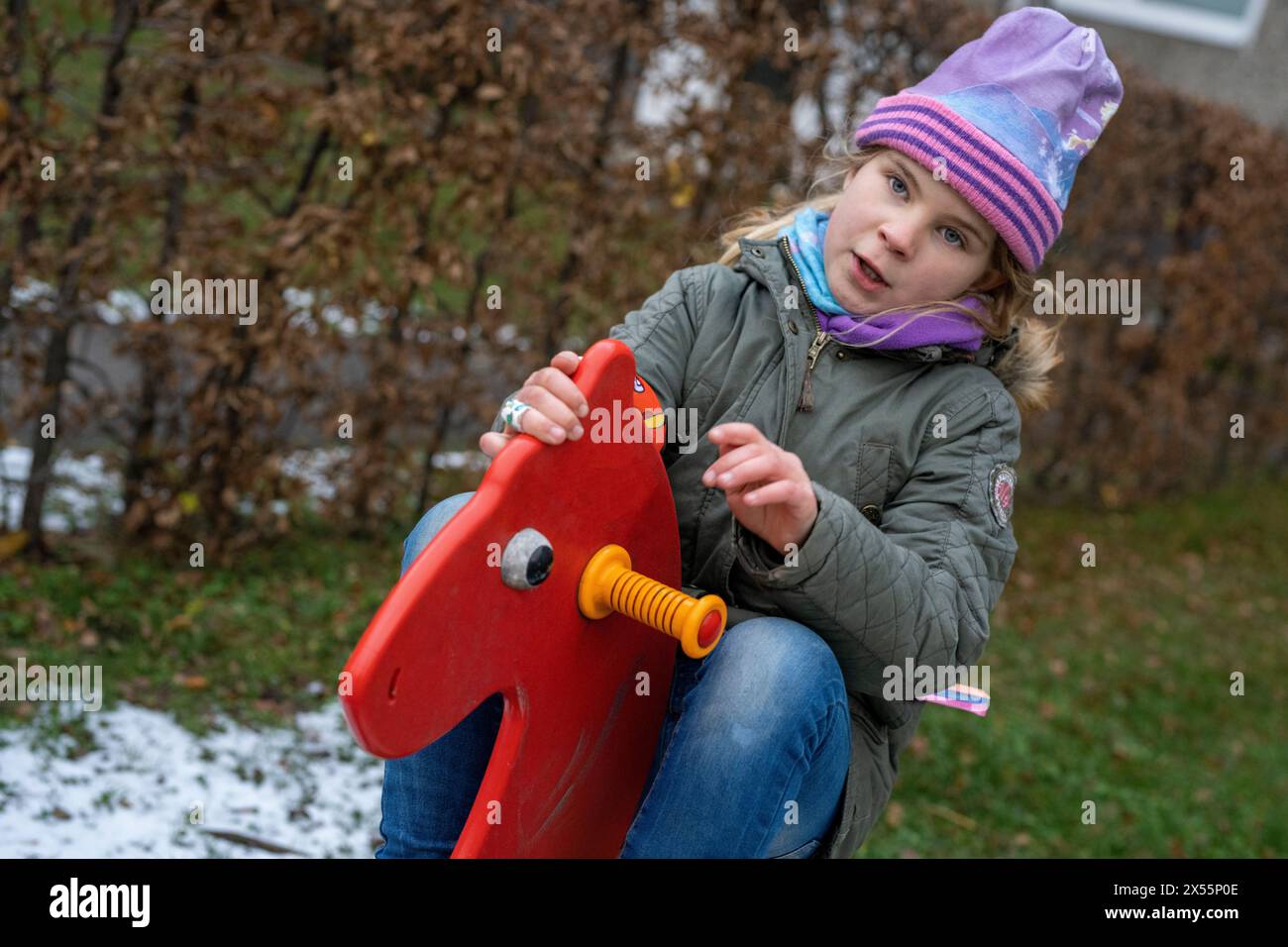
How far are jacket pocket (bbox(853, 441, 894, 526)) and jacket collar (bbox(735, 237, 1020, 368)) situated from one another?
0.16m

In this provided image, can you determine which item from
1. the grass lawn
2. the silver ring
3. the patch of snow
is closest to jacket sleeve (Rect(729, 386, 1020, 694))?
the silver ring

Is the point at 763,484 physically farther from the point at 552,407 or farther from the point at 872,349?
the point at 872,349

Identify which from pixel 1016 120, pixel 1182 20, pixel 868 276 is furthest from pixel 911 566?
pixel 1182 20

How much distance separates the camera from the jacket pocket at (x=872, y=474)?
1841mm

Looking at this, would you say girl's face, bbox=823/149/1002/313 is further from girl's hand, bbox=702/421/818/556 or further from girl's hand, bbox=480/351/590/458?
girl's hand, bbox=480/351/590/458

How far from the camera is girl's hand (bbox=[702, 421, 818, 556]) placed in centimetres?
145

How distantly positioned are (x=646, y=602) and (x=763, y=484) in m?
0.20

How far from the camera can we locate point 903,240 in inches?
71.4

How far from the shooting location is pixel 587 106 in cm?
403

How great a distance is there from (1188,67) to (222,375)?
1168cm
